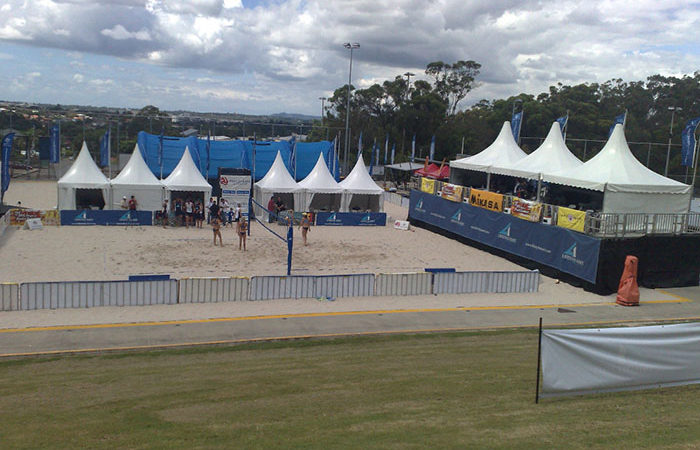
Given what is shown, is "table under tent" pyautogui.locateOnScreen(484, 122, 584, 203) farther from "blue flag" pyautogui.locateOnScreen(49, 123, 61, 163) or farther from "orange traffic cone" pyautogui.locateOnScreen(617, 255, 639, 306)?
"blue flag" pyautogui.locateOnScreen(49, 123, 61, 163)

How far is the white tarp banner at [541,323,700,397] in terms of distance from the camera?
7965 mm

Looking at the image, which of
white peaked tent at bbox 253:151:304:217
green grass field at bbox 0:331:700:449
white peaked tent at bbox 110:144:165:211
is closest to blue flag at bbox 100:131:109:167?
white peaked tent at bbox 110:144:165:211

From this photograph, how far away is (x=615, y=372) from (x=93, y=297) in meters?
11.6

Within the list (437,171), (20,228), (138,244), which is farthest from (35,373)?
(437,171)

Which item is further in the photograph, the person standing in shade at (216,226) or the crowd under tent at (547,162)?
the crowd under tent at (547,162)

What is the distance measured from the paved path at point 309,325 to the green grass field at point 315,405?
3.40 feet

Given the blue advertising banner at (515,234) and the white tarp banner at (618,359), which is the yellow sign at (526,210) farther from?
the white tarp banner at (618,359)

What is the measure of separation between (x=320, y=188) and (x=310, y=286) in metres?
15.5

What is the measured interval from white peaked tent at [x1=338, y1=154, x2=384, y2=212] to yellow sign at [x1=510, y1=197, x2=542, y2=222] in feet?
31.4

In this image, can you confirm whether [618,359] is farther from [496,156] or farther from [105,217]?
[105,217]

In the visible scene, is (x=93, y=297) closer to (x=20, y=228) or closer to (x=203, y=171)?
(x=20, y=228)

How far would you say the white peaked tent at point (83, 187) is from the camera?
90.6 ft

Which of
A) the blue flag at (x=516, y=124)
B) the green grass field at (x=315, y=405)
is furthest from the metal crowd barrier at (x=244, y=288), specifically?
the blue flag at (x=516, y=124)

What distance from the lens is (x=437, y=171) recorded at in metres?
44.0
